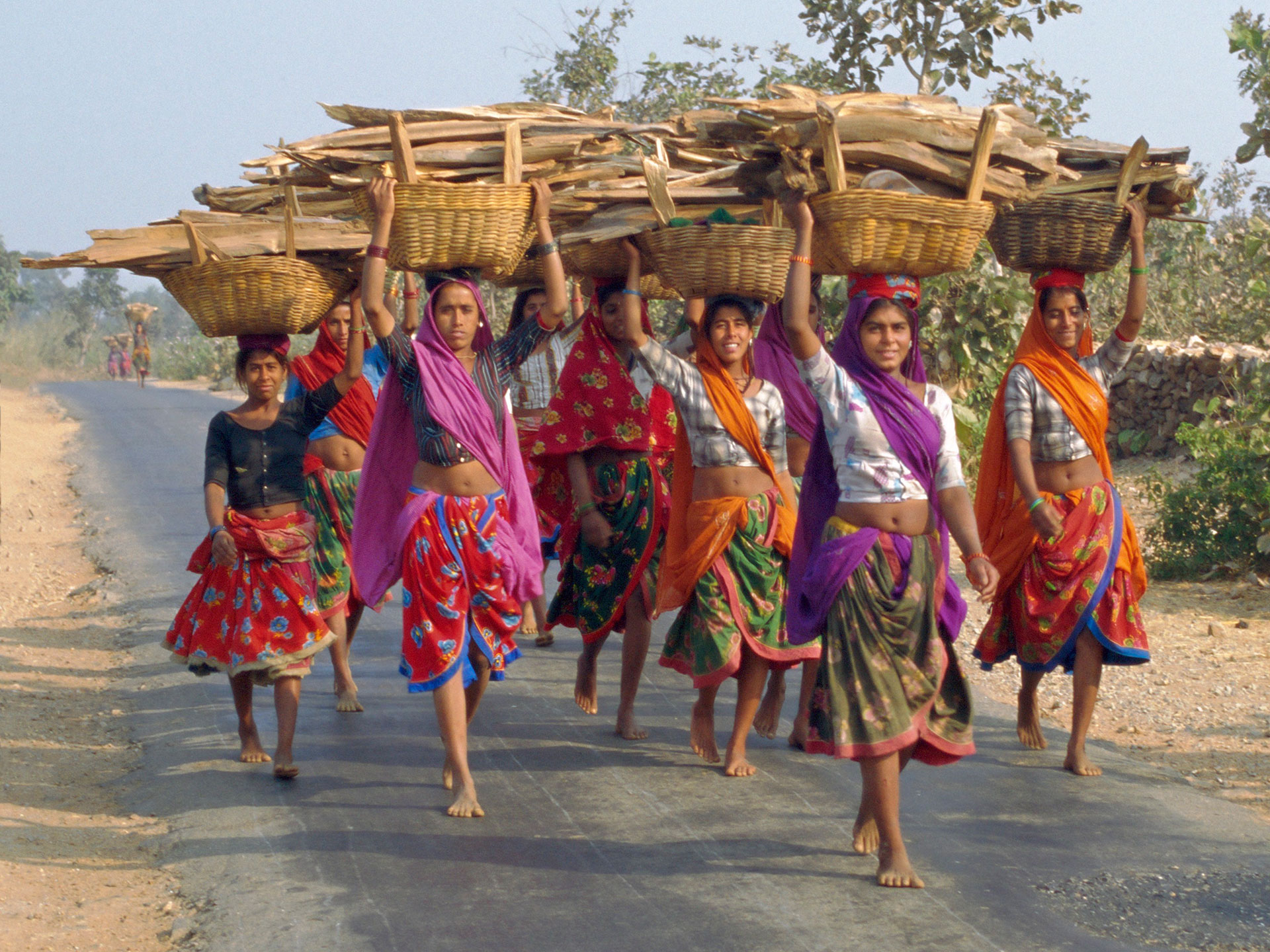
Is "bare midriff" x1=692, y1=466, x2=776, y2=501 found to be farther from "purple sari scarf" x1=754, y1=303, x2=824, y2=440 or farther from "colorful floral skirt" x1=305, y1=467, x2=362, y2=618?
"colorful floral skirt" x1=305, y1=467, x2=362, y2=618

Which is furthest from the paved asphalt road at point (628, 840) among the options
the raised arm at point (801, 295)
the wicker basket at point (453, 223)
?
the wicker basket at point (453, 223)

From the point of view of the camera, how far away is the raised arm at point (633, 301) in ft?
18.4

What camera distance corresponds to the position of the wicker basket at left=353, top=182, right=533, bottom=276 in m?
4.92

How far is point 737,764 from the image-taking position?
5.59 m

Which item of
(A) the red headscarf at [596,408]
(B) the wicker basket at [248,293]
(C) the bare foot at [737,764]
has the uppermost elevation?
(B) the wicker basket at [248,293]

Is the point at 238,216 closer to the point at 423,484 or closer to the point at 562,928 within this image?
the point at 423,484

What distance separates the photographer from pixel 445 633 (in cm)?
513

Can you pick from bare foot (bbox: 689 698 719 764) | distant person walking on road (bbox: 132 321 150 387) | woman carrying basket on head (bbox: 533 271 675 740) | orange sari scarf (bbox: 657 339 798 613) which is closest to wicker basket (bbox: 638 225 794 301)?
orange sari scarf (bbox: 657 339 798 613)

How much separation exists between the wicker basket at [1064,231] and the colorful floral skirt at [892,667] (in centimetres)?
183

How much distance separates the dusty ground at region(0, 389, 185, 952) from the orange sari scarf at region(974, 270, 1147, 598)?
364 centimetres

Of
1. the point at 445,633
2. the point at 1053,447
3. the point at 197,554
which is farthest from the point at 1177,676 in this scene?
the point at 197,554

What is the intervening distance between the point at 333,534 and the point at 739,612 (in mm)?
2416

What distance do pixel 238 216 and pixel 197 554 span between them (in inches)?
58.0

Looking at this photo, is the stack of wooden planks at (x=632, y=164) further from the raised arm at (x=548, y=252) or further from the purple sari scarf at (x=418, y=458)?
the purple sari scarf at (x=418, y=458)
